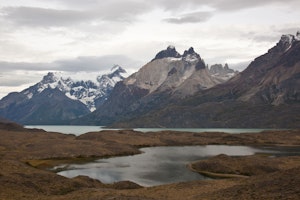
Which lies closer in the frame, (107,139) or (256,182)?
(256,182)

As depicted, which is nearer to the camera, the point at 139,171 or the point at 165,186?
the point at 165,186

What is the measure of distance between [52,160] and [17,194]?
229 ft

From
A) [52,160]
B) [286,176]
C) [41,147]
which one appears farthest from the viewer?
[41,147]

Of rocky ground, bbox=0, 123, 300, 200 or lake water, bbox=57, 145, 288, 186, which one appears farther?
lake water, bbox=57, 145, 288, 186

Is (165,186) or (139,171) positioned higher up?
(165,186)

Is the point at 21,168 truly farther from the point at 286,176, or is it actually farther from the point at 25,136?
the point at 25,136

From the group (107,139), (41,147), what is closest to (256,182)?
(41,147)

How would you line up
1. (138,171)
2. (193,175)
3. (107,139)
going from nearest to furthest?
(193,175) < (138,171) < (107,139)

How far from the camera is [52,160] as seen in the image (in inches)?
5207

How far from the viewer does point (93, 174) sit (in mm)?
98875

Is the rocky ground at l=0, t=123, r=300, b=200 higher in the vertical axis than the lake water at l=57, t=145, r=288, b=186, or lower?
higher

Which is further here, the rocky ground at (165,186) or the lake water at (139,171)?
the lake water at (139,171)

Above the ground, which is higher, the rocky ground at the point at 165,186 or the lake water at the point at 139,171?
the rocky ground at the point at 165,186

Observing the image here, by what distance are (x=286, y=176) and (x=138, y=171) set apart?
50341mm
